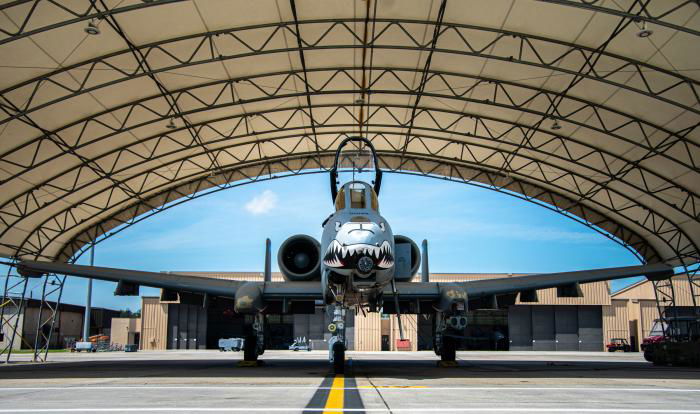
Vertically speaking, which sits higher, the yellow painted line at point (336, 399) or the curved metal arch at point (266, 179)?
the curved metal arch at point (266, 179)

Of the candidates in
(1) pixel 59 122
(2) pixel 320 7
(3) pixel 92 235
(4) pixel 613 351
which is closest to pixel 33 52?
(1) pixel 59 122

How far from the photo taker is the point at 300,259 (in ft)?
58.8

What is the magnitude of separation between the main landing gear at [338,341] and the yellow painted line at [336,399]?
2.47 metres

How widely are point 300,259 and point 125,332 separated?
40.5 m

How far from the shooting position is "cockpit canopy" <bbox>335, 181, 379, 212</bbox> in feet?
44.0

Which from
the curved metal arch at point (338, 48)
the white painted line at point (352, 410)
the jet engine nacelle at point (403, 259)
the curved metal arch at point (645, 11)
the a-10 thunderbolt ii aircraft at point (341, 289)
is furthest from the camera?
the jet engine nacelle at point (403, 259)

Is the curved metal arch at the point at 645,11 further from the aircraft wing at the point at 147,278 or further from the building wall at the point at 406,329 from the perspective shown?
the building wall at the point at 406,329

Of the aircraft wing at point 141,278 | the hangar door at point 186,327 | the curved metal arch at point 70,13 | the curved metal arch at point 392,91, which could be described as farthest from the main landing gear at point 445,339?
the hangar door at point 186,327

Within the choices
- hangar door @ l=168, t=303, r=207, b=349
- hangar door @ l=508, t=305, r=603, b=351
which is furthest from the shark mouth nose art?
hangar door @ l=168, t=303, r=207, b=349

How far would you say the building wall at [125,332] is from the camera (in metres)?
52.3

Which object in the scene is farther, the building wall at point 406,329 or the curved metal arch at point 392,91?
the building wall at point 406,329

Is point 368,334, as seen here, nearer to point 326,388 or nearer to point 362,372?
point 362,372

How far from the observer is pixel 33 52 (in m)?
16.4

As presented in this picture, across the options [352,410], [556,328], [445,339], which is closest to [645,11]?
[445,339]
